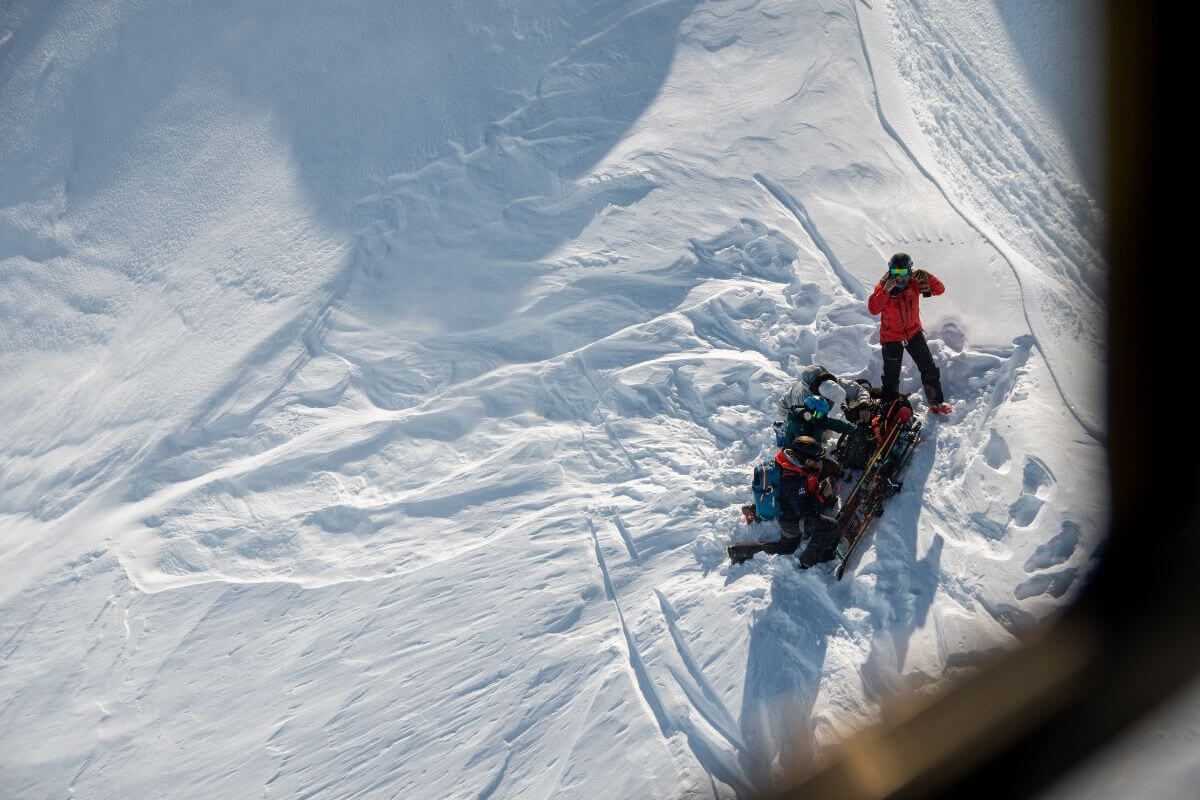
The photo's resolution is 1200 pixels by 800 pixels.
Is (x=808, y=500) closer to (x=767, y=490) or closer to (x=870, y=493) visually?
(x=767, y=490)

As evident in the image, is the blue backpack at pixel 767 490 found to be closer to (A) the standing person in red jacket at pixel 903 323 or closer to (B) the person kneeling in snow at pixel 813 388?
(B) the person kneeling in snow at pixel 813 388

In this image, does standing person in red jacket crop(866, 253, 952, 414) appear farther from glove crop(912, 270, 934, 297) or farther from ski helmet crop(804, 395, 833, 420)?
ski helmet crop(804, 395, 833, 420)

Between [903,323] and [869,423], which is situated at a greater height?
Result: [903,323]

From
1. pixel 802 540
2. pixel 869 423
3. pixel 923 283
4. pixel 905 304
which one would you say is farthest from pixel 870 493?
pixel 923 283

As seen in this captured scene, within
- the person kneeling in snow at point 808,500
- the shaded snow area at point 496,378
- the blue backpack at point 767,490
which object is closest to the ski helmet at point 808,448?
the person kneeling in snow at point 808,500


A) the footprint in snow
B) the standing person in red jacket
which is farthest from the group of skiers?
the footprint in snow

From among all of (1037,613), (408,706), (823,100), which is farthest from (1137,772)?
(823,100)

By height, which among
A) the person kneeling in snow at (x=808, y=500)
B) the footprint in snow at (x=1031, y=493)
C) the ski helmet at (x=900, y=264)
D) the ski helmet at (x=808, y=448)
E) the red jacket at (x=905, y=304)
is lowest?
the footprint in snow at (x=1031, y=493)

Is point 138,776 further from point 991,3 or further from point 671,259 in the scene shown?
point 991,3
